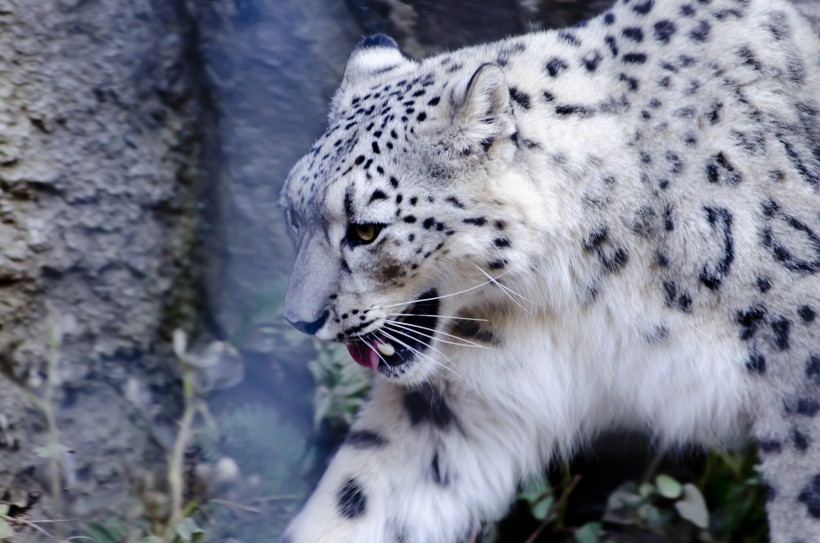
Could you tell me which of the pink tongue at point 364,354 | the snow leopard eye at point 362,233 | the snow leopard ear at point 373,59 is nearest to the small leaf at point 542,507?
the pink tongue at point 364,354

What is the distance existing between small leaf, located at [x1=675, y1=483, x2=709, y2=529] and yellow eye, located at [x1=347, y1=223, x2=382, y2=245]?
1297mm

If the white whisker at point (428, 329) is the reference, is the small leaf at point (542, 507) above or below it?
below

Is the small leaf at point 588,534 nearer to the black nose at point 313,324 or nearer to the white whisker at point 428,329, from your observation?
the white whisker at point 428,329

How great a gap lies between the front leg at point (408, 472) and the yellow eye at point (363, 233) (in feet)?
1.74

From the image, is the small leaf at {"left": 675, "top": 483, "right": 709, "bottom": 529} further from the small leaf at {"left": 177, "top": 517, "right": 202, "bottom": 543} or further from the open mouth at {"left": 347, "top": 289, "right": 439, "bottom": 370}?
the small leaf at {"left": 177, "top": 517, "right": 202, "bottom": 543}

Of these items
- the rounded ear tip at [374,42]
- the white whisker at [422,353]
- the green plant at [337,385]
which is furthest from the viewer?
the green plant at [337,385]

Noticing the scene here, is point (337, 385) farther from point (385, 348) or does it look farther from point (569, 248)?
point (569, 248)

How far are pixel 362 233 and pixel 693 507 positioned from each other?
1.35 meters

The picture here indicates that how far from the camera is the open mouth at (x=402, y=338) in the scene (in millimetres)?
2406

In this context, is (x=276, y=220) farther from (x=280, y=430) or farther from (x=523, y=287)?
(x=523, y=287)

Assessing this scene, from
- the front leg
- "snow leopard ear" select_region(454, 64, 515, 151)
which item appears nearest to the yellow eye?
"snow leopard ear" select_region(454, 64, 515, 151)

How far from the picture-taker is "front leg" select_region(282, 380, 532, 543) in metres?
2.65

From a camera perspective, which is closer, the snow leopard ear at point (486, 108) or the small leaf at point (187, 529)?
the snow leopard ear at point (486, 108)

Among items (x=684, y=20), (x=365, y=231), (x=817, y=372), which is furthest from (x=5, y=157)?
(x=817, y=372)
